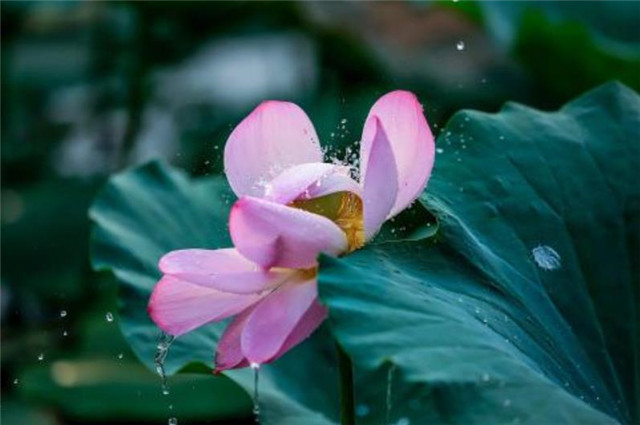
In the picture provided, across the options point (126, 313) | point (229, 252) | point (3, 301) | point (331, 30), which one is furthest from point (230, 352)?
point (331, 30)

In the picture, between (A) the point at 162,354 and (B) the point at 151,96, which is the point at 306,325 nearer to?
(A) the point at 162,354

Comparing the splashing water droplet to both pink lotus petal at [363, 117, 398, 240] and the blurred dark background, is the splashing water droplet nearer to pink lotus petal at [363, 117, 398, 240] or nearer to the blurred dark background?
pink lotus petal at [363, 117, 398, 240]

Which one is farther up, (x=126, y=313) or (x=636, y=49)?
(x=126, y=313)

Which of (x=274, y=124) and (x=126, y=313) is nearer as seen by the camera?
(x=274, y=124)

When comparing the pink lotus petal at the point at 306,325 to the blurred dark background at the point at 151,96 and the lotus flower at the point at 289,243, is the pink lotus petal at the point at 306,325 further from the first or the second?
the blurred dark background at the point at 151,96

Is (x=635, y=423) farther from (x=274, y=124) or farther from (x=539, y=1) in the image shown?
(x=539, y=1)

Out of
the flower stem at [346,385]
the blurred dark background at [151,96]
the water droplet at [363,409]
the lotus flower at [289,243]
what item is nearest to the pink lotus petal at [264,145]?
the lotus flower at [289,243]
